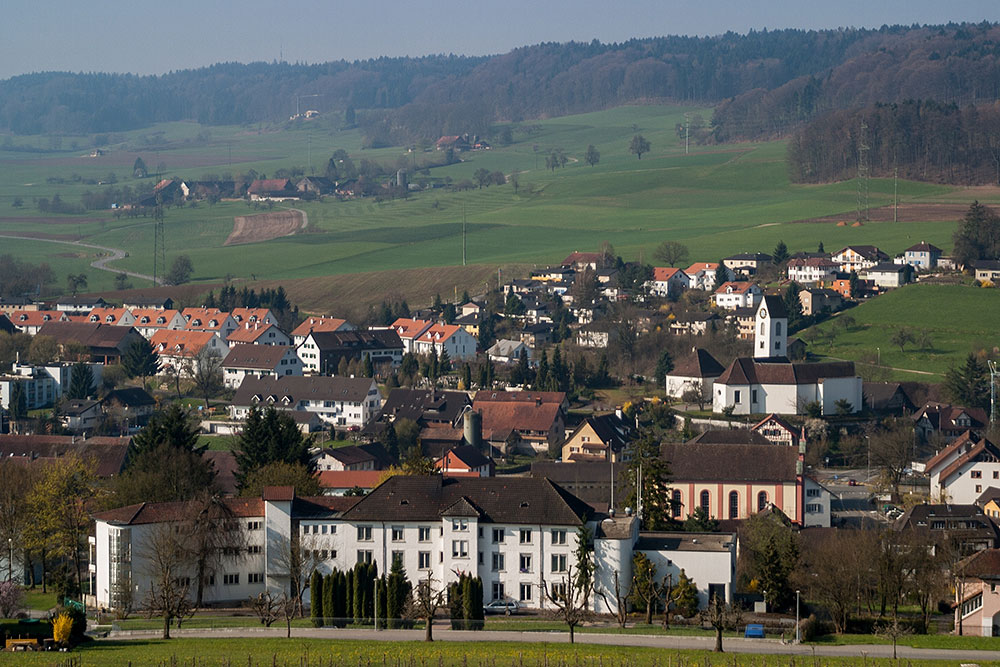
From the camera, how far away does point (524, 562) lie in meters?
42.1

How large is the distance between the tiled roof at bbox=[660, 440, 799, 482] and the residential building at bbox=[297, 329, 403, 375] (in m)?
35.6

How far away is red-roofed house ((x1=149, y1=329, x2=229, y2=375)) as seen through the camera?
96569 millimetres

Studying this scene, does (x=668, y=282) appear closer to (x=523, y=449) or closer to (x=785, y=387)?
(x=785, y=387)

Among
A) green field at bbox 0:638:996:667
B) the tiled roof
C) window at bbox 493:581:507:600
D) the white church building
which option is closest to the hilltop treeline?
the white church building

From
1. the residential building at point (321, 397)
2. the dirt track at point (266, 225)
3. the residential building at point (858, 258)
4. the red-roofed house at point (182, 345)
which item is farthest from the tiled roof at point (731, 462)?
the dirt track at point (266, 225)

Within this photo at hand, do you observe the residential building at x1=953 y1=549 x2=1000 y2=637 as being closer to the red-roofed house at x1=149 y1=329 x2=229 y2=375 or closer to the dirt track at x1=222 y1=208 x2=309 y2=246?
the red-roofed house at x1=149 y1=329 x2=229 y2=375

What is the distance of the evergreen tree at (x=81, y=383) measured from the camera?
273 feet

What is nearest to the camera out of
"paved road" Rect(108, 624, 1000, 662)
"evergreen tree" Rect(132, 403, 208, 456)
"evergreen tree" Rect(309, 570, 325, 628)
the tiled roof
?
"paved road" Rect(108, 624, 1000, 662)

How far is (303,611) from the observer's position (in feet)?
137

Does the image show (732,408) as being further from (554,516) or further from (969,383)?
(554,516)

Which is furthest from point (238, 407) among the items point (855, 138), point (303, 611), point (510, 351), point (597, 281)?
point (855, 138)

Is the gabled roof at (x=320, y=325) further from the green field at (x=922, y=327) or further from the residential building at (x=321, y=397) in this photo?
the green field at (x=922, y=327)

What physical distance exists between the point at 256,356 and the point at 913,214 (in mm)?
62946

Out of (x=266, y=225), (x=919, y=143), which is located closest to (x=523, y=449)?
(x=919, y=143)
